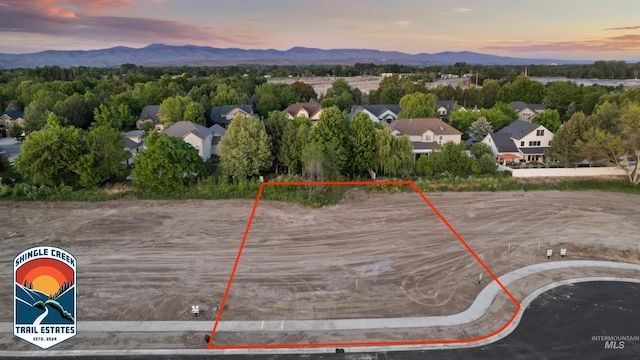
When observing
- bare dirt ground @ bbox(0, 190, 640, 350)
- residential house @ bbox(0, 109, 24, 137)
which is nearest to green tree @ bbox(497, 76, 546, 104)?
bare dirt ground @ bbox(0, 190, 640, 350)

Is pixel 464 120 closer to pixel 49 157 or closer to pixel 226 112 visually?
pixel 226 112

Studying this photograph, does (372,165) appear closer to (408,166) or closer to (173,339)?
(408,166)

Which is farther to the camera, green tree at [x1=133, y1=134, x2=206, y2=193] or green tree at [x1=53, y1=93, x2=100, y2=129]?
green tree at [x1=53, y1=93, x2=100, y2=129]

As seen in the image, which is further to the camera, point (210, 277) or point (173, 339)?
point (210, 277)

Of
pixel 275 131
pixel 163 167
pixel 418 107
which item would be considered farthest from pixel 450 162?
pixel 163 167

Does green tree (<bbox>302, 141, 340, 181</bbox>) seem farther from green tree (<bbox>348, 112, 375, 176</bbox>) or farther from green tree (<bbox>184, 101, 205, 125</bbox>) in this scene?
green tree (<bbox>184, 101, 205, 125</bbox>)

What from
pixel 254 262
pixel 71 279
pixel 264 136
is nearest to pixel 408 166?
pixel 264 136
